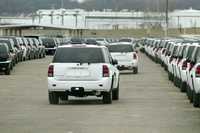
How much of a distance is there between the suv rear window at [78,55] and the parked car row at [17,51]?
18.3m

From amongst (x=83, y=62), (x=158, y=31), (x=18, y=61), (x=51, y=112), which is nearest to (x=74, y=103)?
(x=83, y=62)

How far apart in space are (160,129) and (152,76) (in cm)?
2363

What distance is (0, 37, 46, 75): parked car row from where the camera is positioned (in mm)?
40688

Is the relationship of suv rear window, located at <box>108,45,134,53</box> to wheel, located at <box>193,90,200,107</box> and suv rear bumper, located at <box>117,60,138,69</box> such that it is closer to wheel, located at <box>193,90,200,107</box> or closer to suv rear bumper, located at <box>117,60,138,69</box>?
suv rear bumper, located at <box>117,60,138,69</box>

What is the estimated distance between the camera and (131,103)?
22953 millimetres

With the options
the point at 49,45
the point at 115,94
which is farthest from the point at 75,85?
the point at 49,45

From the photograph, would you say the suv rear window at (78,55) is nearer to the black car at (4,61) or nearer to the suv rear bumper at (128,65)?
the black car at (4,61)

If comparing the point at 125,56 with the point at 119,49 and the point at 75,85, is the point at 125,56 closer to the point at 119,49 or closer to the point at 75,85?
the point at 119,49

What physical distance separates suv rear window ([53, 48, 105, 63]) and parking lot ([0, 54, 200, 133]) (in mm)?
1249

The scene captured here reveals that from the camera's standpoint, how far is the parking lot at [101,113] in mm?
16311

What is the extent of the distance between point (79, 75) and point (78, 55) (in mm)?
686

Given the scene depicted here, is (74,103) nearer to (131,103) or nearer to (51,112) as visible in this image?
(131,103)

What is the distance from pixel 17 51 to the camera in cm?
5600

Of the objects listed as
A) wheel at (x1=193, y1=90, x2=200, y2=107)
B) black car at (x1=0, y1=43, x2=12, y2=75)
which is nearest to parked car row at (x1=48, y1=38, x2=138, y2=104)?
wheel at (x1=193, y1=90, x2=200, y2=107)
